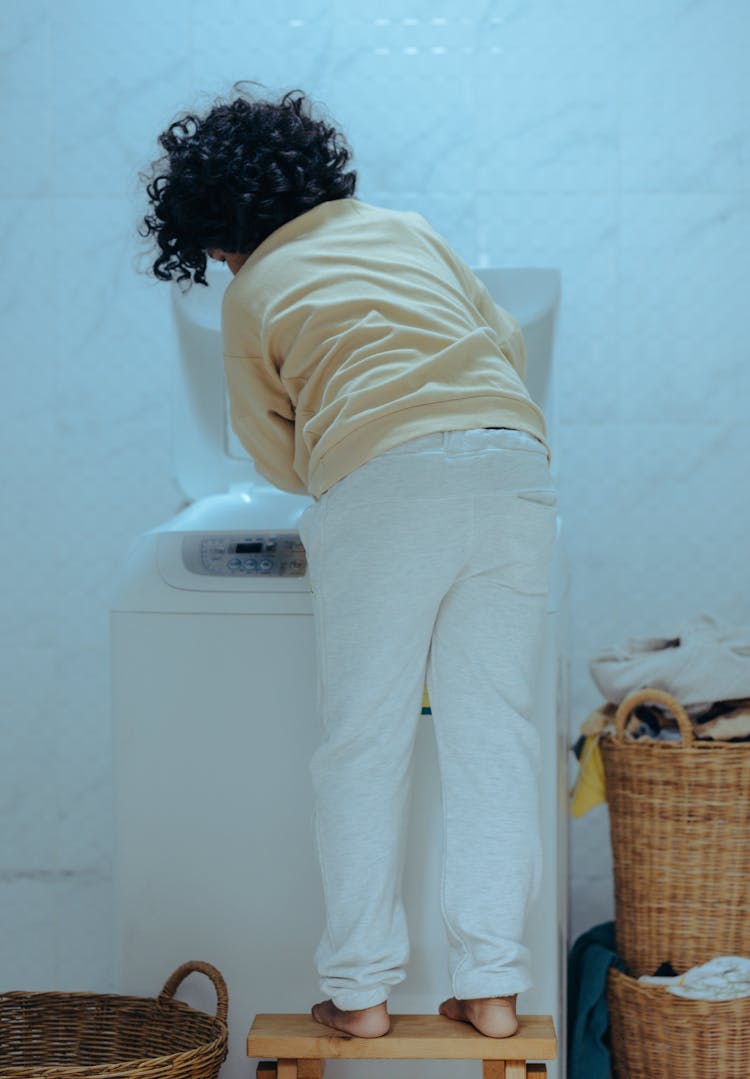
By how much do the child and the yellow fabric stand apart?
0.52 meters

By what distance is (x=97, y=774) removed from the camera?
8.34ft

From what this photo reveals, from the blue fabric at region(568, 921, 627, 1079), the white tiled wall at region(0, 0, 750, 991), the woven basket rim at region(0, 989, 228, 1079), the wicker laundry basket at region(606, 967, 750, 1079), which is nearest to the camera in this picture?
the woven basket rim at region(0, 989, 228, 1079)

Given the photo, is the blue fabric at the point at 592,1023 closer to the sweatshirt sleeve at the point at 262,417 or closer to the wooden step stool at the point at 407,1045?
the wooden step stool at the point at 407,1045

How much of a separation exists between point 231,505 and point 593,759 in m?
0.69

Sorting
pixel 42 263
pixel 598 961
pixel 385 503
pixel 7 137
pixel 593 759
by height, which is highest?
pixel 7 137

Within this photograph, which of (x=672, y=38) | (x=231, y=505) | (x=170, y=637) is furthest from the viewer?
(x=672, y=38)

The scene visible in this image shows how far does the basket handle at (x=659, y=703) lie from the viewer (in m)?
1.89

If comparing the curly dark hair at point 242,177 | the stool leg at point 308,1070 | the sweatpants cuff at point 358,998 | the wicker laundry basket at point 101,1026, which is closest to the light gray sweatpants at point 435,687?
the sweatpants cuff at point 358,998

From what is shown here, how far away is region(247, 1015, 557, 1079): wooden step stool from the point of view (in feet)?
4.70

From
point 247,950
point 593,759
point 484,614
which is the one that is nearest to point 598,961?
point 593,759

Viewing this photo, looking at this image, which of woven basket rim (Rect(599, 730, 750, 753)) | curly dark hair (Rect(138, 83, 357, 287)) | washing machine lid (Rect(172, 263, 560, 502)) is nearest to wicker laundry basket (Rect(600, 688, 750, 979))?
woven basket rim (Rect(599, 730, 750, 753))

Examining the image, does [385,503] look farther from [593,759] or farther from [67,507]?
[67,507]

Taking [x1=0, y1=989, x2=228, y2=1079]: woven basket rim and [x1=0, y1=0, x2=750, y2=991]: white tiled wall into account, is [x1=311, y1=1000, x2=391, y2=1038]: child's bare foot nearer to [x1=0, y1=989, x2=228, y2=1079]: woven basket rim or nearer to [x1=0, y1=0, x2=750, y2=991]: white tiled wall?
[x1=0, y1=989, x2=228, y2=1079]: woven basket rim

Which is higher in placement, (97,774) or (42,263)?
(42,263)
